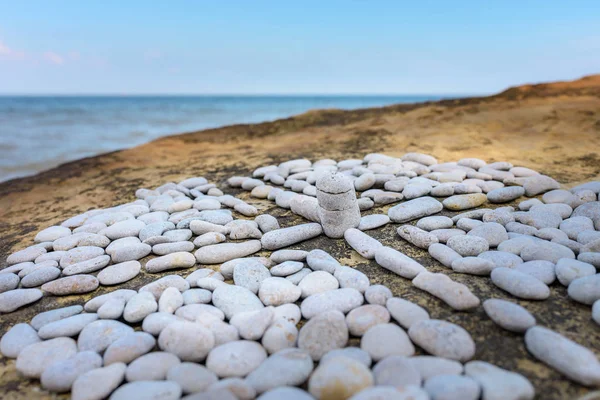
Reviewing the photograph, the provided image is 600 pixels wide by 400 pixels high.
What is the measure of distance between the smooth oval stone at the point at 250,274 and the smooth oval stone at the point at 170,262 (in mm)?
292

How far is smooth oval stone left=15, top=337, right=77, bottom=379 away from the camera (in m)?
1.33

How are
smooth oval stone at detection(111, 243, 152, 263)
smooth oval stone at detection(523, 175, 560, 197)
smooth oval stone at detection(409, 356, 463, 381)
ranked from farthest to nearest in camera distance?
1. smooth oval stone at detection(523, 175, 560, 197)
2. smooth oval stone at detection(111, 243, 152, 263)
3. smooth oval stone at detection(409, 356, 463, 381)

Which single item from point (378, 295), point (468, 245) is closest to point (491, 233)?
point (468, 245)

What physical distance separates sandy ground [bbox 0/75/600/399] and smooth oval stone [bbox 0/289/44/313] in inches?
1.5

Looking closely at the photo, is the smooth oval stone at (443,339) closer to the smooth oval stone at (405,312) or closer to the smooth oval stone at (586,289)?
the smooth oval stone at (405,312)

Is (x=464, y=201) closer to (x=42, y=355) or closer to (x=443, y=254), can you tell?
(x=443, y=254)

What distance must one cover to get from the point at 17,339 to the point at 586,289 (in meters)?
2.18

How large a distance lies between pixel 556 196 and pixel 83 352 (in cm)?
266

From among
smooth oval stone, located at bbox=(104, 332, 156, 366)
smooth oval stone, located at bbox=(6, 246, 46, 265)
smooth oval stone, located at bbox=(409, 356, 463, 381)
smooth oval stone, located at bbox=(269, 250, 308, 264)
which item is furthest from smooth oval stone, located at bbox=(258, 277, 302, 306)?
smooth oval stone, located at bbox=(6, 246, 46, 265)

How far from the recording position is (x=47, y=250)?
226cm

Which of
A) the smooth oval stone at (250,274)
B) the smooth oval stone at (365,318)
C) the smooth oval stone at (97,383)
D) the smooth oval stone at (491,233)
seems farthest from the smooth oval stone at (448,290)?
the smooth oval stone at (97,383)

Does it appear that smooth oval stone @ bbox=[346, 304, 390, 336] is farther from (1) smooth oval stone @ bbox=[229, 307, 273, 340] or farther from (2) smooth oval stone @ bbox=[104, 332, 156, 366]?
(2) smooth oval stone @ bbox=[104, 332, 156, 366]

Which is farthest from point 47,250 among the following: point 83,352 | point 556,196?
point 556,196

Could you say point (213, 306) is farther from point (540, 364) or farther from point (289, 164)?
point (289, 164)
